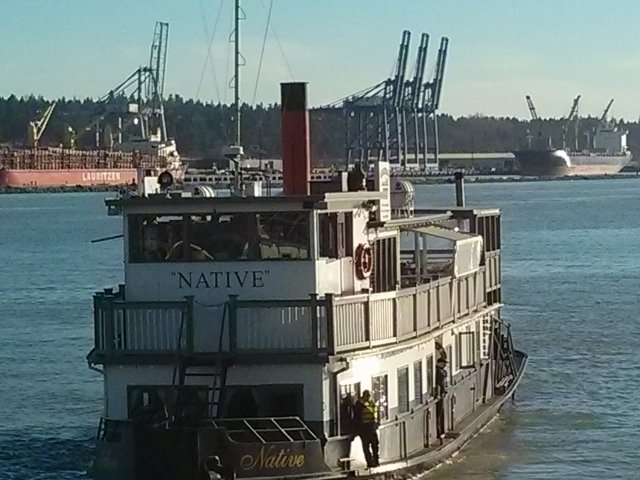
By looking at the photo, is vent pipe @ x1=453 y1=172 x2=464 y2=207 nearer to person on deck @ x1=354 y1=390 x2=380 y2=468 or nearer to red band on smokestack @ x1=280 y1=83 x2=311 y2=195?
red band on smokestack @ x1=280 y1=83 x2=311 y2=195

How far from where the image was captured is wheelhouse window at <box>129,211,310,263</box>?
2403 cm

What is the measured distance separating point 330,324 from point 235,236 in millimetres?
2135

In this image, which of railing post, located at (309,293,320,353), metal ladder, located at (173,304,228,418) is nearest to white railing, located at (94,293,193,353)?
metal ladder, located at (173,304,228,418)

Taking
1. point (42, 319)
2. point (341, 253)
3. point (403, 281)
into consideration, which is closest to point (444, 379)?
point (403, 281)

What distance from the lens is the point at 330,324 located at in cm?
2316

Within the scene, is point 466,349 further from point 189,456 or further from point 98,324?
point 189,456

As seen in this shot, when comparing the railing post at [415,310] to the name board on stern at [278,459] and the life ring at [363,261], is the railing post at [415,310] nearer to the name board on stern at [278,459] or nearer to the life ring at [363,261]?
the life ring at [363,261]

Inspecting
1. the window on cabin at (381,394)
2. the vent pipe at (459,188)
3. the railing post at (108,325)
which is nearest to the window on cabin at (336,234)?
the window on cabin at (381,394)

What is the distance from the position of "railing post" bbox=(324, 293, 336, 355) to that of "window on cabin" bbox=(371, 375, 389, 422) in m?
1.84

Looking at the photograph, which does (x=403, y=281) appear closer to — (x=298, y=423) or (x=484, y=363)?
(x=484, y=363)

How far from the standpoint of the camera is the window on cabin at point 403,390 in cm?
2602

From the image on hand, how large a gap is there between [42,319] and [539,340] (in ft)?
61.3

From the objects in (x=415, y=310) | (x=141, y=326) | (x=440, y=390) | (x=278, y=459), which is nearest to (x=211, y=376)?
(x=141, y=326)

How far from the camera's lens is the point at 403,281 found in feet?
96.9
